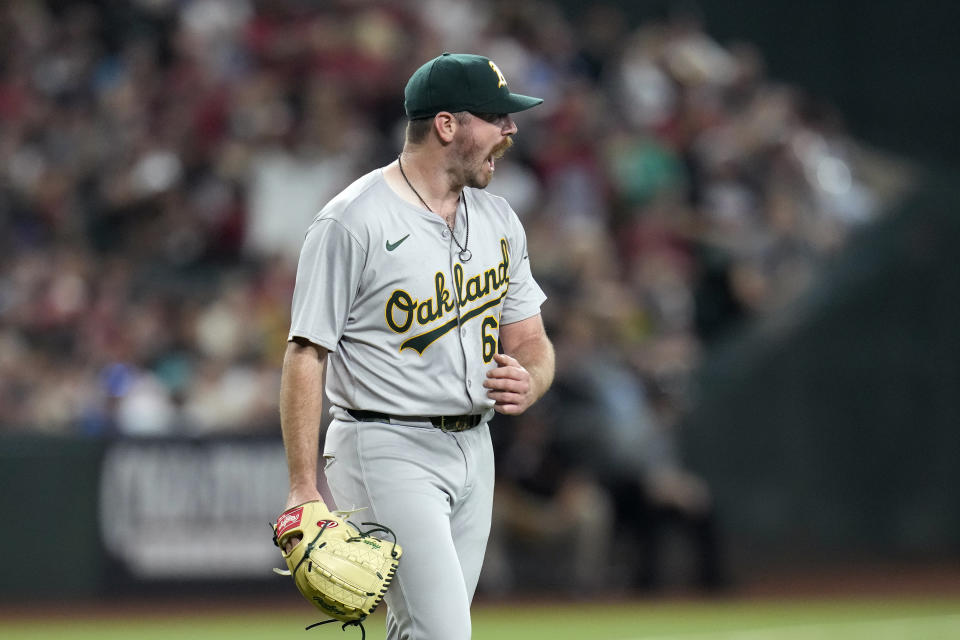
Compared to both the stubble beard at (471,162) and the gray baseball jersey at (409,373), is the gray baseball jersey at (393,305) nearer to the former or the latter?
the gray baseball jersey at (409,373)

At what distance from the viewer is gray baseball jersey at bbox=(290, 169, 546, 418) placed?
405 centimetres

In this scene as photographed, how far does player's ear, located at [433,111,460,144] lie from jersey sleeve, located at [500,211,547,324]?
444mm

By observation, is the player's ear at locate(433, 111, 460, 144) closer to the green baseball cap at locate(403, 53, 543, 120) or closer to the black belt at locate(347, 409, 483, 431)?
the green baseball cap at locate(403, 53, 543, 120)

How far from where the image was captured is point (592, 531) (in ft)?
33.6

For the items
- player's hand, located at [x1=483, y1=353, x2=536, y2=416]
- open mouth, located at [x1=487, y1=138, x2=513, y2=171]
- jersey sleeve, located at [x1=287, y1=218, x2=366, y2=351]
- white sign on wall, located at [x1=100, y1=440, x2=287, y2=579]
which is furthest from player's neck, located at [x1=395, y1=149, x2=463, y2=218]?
white sign on wall, located at [x1=100, y1=440, x2=287, y2=579]

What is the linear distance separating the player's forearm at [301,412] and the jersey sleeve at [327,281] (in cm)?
6

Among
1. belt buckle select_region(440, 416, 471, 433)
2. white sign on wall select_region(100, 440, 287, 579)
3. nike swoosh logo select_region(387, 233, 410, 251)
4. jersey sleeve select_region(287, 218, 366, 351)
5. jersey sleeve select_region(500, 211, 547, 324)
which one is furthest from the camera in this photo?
white sign on wall select_region(100, 440, 287, 579)

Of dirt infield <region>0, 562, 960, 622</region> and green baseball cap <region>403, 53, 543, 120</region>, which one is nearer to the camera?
green baseball cap <region>403, 53, 543, 120</region>

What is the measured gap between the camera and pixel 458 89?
4184 mm

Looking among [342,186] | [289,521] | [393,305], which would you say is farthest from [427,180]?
[342,186]

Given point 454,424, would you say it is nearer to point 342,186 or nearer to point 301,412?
point 301,412

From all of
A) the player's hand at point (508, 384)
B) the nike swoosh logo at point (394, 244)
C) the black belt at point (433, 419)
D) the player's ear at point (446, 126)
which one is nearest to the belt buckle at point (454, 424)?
the black belt at point (433, 419)

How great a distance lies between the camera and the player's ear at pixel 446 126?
13.8ft

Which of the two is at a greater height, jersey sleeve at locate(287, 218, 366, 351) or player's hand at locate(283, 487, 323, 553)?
jersey sleeve at locate(287, 218, 366, 351)
